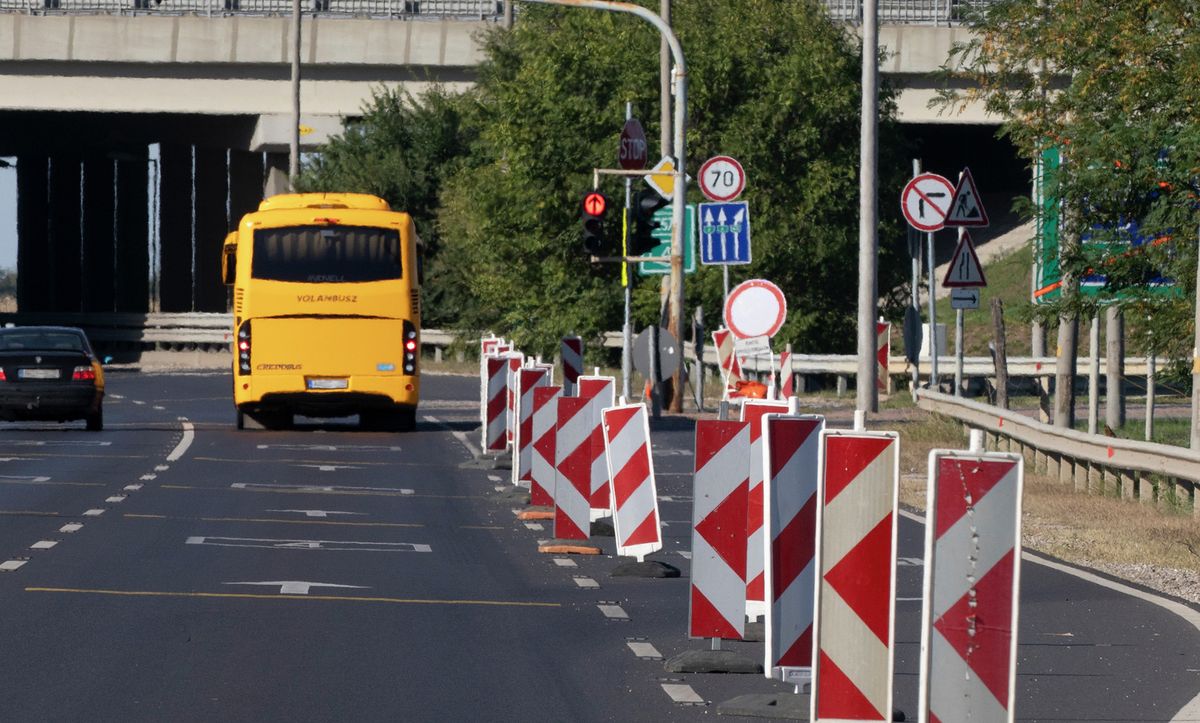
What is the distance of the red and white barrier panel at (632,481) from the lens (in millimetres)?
14266

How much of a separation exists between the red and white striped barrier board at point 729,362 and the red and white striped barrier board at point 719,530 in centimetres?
1527

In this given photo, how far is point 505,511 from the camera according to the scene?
1962 centimetres

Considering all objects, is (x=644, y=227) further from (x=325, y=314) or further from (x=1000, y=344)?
(x=1000, y=344)

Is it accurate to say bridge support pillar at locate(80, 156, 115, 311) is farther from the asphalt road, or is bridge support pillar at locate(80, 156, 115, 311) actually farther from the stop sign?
the asphalt road

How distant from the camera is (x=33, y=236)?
260ft

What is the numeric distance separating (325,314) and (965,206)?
1159 cm

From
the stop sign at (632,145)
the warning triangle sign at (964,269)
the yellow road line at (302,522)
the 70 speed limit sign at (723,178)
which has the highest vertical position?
the stop sign at (632,145)

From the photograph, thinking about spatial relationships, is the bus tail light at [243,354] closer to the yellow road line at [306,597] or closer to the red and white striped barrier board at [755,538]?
the yellow road line at [306,597]

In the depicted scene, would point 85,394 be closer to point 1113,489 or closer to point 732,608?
point 1113,489

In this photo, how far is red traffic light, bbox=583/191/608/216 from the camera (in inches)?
1254

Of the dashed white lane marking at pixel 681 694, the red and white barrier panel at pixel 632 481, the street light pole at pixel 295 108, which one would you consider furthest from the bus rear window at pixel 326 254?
the dashed white lane marking at pixel 681 694

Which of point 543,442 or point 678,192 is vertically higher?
point 678,192

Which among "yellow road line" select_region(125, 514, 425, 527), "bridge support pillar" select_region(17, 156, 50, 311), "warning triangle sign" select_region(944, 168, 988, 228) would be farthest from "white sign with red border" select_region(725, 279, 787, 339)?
"bridge support pillar" select_region(17, 156, 50, 311)

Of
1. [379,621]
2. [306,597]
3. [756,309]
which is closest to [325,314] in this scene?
[756,309]
